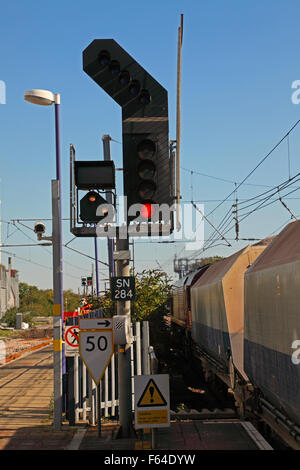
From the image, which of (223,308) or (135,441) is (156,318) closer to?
(223,308)

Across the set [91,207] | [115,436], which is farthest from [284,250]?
[115,436]

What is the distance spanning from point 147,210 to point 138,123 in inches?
53.7

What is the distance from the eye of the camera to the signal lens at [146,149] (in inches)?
324

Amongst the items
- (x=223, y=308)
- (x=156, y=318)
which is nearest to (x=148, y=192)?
(x=223, y=308)

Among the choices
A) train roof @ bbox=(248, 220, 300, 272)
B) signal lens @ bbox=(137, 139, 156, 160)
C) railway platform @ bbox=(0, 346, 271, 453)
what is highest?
signal lens @ bbox=(137, 139, 156, 160)

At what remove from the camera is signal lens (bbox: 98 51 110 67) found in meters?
8.31

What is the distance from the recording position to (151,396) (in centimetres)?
802

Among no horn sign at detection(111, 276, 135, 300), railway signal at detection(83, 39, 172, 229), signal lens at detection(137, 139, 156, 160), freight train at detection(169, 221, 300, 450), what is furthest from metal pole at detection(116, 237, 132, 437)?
freight train at detection(169, 221, 300, 450)

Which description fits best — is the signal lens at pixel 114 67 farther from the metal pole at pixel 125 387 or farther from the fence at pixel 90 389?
the fence at pixel 90 389

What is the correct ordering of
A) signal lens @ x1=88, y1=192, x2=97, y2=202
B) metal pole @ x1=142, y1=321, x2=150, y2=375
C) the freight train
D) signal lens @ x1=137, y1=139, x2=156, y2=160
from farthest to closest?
metal pole @ x1=142, y1=321, x2=150, y2=375
signal lens @ x1=88, y1=192, x2=97, y2=202
signal lens @ x1=137, y1=139, x2=156, y2=160
the freight train

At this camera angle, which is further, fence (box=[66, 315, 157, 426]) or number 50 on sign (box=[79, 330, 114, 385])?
fence (box=[66, 315, 157, 426])

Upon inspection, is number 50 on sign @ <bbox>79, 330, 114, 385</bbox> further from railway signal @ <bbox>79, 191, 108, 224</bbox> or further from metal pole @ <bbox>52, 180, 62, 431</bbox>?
railway signal @ <bbox>79, 191, 108, 224</bbox>

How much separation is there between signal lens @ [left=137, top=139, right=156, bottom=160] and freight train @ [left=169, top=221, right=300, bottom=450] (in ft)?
7.80

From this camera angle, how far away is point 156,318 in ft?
63.4
